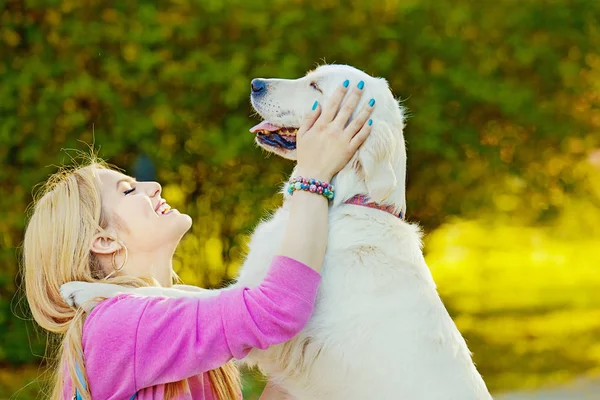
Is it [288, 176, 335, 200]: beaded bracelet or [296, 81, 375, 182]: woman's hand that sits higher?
[296, 81, 375, 182]: woman's hand

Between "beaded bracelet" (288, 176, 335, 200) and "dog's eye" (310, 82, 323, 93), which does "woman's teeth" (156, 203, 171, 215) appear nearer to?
"beaded bracelet" (288, 176, 335, 200)

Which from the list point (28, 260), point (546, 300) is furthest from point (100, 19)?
point (546, 300)

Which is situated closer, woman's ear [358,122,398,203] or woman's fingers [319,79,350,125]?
woman's fingers [319,79,350,125]

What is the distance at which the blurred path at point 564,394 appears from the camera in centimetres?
690

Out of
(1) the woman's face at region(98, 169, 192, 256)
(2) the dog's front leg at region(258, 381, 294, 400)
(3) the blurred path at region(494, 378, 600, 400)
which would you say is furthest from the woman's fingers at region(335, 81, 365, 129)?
(3) the blurred path at region(494, 378, 600, 400)

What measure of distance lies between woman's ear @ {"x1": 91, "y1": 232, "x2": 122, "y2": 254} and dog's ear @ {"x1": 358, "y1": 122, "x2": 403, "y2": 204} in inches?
31.2

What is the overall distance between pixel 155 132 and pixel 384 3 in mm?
2161

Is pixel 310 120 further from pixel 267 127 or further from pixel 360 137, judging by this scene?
pixel 267 127

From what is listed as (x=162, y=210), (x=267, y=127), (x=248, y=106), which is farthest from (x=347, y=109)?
(x=248, y=106)

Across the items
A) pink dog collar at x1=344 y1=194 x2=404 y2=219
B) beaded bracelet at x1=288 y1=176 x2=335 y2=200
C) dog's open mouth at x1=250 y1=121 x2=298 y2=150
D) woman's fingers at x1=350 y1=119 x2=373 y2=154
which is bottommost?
beaded bracelet at x1=288 y1=176 x2=335 y2=200

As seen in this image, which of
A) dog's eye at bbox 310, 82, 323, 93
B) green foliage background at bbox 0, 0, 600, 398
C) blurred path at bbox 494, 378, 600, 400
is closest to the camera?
dog's eye at bbox 310, 82, 323, 93

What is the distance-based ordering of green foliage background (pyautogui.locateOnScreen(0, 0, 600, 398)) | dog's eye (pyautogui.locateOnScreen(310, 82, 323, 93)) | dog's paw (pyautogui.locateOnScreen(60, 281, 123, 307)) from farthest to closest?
green foliage background (pyautogui.locateOnScreen(0, 0, 600, 398))
dog's eye (pyautogui.locateOnScreen(310, 82, 323, 93))
dog's paw (pyautogui.locateOnScreen(60, 281, 123, 307))

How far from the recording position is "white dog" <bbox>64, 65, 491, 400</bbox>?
2.32 metres

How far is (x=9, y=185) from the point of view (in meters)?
6.57
